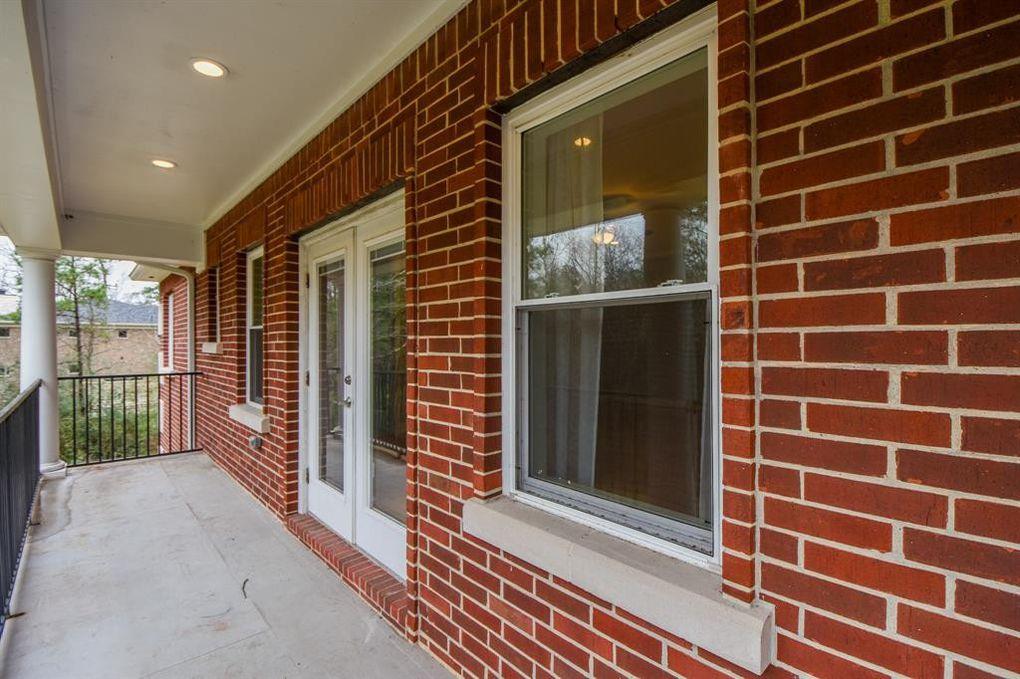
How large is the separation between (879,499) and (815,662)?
1.27 feet

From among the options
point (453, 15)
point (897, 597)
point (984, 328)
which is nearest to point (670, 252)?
point (984, 328)

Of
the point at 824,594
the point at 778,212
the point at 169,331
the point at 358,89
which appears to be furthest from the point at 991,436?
the point at 169,331

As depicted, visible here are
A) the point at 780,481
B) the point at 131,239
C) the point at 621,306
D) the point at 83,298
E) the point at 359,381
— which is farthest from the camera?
the point at 83,298

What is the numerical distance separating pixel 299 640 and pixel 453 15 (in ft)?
9.04

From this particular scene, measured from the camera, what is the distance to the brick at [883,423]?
0.88 m

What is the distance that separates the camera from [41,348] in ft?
15.4

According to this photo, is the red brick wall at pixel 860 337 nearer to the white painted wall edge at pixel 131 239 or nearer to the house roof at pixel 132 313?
the white painted wall edge at pixel 131 239

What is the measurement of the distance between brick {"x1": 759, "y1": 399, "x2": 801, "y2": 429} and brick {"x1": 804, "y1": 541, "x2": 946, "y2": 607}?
0.25m

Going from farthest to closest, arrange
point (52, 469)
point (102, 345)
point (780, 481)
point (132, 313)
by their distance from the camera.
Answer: point (132, 313) → point (102, 345) → point (52, 469) → point (780, 481)

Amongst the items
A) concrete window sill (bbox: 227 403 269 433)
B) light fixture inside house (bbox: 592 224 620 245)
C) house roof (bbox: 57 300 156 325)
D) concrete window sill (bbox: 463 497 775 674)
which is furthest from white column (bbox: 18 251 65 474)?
house roof (bbox: 57 300 156 325)

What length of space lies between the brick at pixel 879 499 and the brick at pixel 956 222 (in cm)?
47

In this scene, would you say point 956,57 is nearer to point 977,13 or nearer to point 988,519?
point 977,13

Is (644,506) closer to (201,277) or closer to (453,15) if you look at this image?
(453,15)

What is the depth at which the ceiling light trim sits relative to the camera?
1988mm
